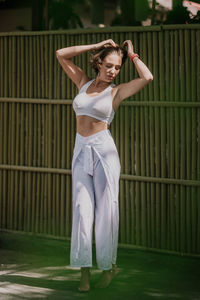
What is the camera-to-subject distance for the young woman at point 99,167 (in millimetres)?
5629

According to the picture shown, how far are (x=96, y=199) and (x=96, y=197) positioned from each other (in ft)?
0.06

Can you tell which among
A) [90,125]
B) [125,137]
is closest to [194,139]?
[125,137]

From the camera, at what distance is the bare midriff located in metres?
5.68

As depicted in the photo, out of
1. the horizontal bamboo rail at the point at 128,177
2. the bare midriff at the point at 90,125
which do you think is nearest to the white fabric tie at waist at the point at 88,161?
the bare midriff at the point at 90,125

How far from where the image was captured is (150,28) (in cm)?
651

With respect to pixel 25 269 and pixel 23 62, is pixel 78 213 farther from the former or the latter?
pixel 23 62

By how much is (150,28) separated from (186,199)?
5.38ft

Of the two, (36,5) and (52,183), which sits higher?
(36,5)

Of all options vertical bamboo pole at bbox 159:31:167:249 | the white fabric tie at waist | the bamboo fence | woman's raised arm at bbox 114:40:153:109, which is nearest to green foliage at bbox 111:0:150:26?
the bamboo fence

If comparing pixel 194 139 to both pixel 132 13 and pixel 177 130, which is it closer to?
pixel 177 130

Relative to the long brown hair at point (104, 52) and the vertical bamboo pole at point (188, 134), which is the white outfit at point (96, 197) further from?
the vertical bamboo pole at point (188, 134)

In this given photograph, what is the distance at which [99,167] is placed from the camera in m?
Answer: 5.67

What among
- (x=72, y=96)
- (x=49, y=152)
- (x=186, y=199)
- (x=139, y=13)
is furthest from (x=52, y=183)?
(x=139, y=13)

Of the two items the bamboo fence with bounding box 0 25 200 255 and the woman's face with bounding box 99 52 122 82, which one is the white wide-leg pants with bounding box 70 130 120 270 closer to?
the woman's face with bounding box 99 52 122 82
